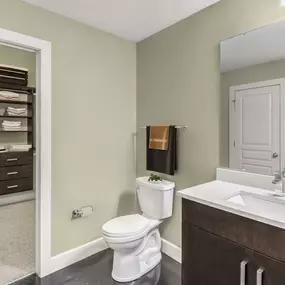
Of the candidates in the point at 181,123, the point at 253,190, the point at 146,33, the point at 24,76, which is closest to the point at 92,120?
the point at 181,123

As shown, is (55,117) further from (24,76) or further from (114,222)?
(24,76)

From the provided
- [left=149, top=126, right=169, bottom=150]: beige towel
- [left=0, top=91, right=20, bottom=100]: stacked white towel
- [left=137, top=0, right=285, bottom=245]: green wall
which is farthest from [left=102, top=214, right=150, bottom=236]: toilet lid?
[left=0, top=91, right=20, bottom=100]: stacked white towel

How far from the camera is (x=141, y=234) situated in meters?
2.00

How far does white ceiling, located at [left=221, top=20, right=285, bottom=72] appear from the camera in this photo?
1666mm

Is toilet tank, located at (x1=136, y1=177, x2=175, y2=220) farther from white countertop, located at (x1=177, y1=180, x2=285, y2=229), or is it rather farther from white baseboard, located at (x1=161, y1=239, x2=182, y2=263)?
white countertop, located at (x1=177, y1=180, x2=285, y2=229)

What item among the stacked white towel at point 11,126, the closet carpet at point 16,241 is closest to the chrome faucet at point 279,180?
the closet carpet at point 16,241

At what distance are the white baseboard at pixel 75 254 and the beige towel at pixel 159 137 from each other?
3.62 feet

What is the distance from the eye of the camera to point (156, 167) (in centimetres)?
240

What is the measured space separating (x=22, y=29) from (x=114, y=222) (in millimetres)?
1694

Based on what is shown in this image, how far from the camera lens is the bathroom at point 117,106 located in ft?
6.51

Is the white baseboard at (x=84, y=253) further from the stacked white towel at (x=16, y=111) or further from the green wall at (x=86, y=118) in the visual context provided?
the stacked white towel at (x=16, y=111)

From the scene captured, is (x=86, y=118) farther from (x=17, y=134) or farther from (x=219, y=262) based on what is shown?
(x=17, y=134)

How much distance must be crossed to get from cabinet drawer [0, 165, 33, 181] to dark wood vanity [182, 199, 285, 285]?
316 cm

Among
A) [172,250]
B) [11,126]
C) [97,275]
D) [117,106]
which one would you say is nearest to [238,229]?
[172,250]
